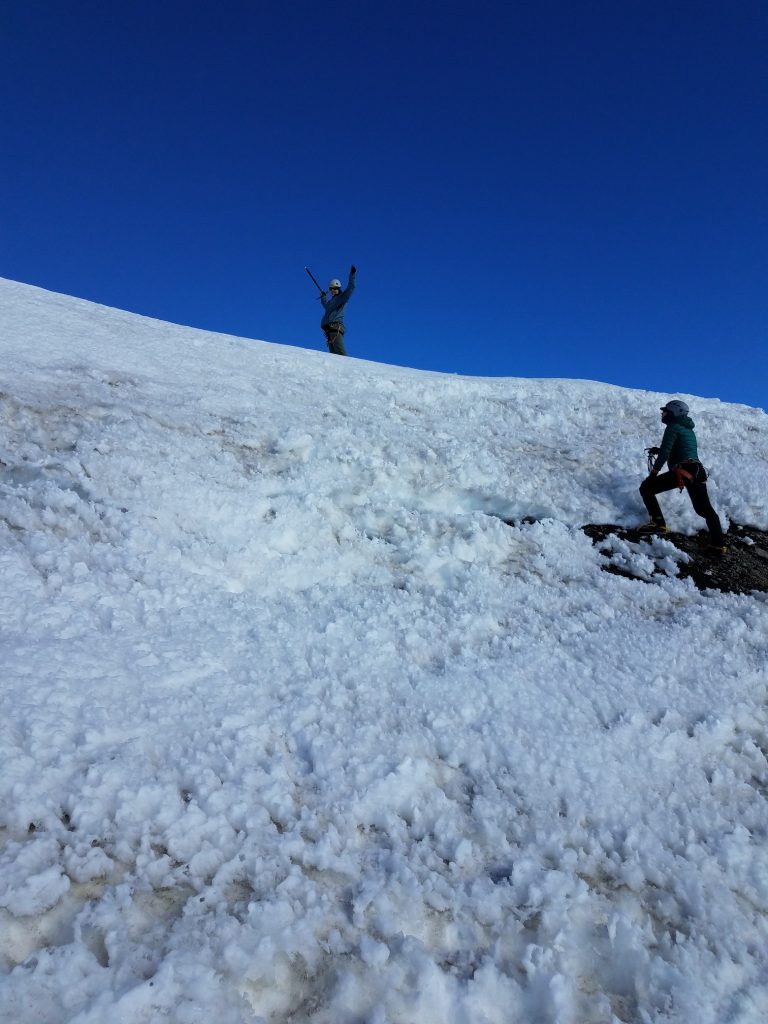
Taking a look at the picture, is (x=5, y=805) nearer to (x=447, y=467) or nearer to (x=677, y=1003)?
(x=677, y=1003)

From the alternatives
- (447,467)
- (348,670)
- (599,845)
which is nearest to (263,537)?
(348,670)

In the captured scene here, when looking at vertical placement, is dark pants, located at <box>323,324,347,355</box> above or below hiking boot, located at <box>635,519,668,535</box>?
above

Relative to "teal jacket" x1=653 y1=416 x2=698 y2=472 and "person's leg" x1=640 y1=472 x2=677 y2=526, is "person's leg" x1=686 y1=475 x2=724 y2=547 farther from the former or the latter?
"teal jacket" x1=653 y1=416 x2=698 y2=472

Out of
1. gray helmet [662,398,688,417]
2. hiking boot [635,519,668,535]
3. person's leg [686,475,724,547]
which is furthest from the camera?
gray helmet [662,398,688,417]

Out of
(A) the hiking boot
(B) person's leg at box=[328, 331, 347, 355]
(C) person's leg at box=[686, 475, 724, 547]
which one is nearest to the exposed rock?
(A) the hiking boot

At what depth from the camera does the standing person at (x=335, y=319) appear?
15.7m

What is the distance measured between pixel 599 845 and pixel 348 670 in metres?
1.86

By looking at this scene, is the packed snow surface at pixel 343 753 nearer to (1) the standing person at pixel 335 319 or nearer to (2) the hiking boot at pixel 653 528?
(2) the hiking boot at pixel 653 528

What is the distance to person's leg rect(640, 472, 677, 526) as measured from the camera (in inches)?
285

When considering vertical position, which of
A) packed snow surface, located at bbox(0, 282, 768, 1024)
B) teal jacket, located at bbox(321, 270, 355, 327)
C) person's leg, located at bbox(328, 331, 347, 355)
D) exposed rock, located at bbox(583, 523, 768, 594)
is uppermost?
teal jacket, located at bbox(321, 270, 355, 327)

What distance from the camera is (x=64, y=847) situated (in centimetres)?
246

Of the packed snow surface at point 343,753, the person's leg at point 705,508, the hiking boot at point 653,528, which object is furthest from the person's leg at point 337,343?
the person's leg at point 705,508

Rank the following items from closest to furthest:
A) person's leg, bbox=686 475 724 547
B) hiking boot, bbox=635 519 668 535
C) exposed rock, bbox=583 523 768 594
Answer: exposed rock, bbox=583 523 768 594 < person's leg, bbox=686 475 724 547 < hiking boot, bbox=635 519 668 535

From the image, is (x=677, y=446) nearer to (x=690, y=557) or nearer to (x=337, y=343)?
(x=690, y=557)
